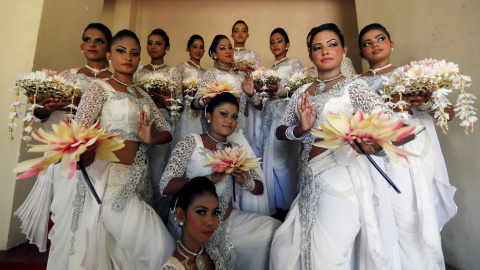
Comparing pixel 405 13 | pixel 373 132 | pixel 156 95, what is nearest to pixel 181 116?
pixel 156 95

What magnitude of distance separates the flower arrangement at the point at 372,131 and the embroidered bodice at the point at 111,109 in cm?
160

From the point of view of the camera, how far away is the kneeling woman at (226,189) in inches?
93.7

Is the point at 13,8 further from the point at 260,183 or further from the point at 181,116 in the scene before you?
the point at 260,183

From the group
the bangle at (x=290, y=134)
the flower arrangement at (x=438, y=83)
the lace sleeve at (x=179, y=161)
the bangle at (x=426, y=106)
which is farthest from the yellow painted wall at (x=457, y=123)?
the lace sleeve at (x=179, y=161)

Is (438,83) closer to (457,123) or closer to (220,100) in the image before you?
(457,123)

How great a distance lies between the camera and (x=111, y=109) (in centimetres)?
242

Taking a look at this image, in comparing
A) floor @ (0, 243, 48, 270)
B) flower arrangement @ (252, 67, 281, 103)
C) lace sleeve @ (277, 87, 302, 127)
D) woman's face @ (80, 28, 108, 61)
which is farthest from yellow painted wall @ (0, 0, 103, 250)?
lace sleeve @ (277, 87, 302, 127)

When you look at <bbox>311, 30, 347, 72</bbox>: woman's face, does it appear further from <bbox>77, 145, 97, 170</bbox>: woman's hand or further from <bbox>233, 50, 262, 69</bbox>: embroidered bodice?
<bbox>233, 50, 262, 69</bbox>: embroidered bodice

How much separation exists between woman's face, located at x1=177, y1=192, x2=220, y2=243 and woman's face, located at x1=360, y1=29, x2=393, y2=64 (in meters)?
2.00

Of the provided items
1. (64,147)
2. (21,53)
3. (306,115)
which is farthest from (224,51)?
(64,147)

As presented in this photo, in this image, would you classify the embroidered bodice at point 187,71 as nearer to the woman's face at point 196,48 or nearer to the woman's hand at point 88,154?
the woman's face at point 196,48

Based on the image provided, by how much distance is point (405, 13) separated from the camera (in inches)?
153

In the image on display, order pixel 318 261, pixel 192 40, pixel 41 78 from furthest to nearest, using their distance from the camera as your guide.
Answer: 1. pixel 192 40
2. pixel 41 78
3. pixel 318 261

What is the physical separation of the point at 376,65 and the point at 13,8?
4.03 meters
